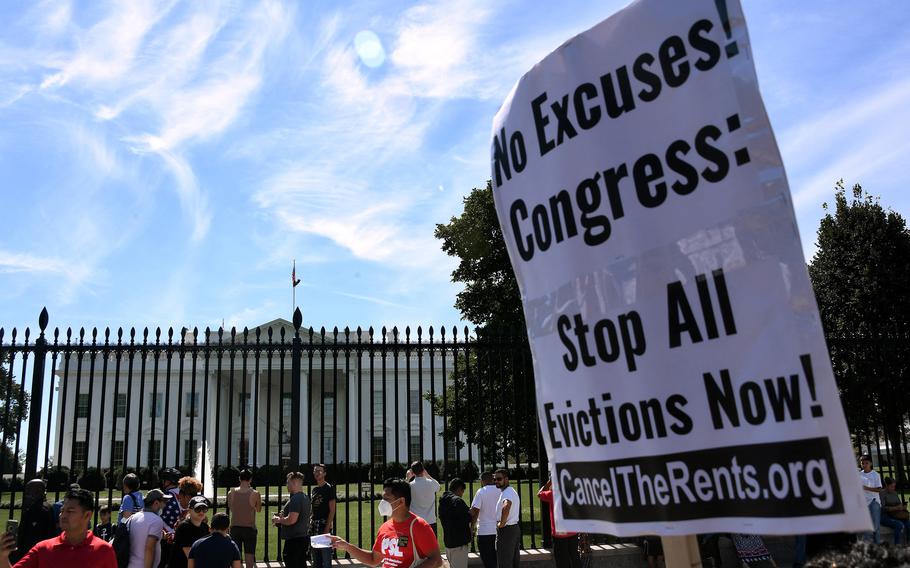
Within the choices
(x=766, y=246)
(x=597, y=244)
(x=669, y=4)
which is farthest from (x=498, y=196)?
(x=766, y=246)

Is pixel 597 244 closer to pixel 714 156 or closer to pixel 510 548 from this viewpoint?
pixel 714 156

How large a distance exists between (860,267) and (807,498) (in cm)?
2837

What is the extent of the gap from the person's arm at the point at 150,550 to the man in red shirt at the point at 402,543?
313 centimetres

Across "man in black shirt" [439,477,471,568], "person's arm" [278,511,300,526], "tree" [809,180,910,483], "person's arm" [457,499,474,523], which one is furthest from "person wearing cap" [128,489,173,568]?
"tree" [809,180,910,483]

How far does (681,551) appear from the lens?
2.31m

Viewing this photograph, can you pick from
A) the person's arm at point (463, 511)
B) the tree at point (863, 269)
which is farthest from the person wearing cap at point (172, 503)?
the tree at point (863, 269)

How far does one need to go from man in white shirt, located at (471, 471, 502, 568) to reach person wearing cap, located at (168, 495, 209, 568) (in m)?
4.16

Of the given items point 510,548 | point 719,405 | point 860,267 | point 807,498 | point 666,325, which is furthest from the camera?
point 860,267

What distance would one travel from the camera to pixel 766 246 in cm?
203

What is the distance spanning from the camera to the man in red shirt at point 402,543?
563 cm

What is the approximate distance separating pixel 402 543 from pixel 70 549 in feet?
7.24

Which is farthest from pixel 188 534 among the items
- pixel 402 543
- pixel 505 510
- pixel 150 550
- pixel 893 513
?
pixel 893 513

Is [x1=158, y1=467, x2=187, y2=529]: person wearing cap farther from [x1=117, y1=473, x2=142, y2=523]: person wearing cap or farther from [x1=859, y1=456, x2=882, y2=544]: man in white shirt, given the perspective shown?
[x1=859, y1=456, x2=882, y2=544]: man in white shirt

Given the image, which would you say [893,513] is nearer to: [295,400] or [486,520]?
[486,520]
